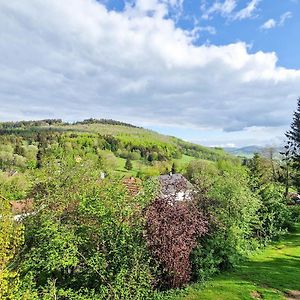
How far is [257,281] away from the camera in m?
18.2

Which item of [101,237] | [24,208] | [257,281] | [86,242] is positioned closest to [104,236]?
[101,237]

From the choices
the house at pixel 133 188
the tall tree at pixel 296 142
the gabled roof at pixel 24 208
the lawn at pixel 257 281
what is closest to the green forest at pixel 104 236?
the gabled roof at pixel 24 208

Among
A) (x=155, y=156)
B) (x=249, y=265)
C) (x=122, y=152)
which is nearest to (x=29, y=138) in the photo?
(x=122, y=152)

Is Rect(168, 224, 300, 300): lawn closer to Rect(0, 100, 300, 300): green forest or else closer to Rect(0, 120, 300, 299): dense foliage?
Rect(0, 100, 300, 300): green forest

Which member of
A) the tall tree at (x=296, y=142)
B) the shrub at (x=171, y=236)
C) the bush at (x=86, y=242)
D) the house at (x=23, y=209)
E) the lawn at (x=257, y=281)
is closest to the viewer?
the bush at (x=86, y=242)

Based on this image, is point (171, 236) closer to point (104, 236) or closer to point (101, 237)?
point (104, 236)

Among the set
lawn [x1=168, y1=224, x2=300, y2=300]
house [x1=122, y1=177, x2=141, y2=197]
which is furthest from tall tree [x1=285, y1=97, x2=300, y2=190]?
house [x1=122, y1=177, x2=141, y2=197]

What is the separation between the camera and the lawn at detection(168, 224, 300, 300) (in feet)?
52.5

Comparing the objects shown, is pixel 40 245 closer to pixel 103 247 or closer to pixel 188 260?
pixel 103 247

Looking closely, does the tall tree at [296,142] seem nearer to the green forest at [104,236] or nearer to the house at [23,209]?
the green forest at [104,236]

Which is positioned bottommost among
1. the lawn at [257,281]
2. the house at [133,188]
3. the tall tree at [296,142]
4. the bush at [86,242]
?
the lawn at [257,281]

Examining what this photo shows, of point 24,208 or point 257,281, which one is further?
point 257,281

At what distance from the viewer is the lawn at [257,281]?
630 inches

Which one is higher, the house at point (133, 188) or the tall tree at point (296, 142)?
the tall tree at point (296, 142)
